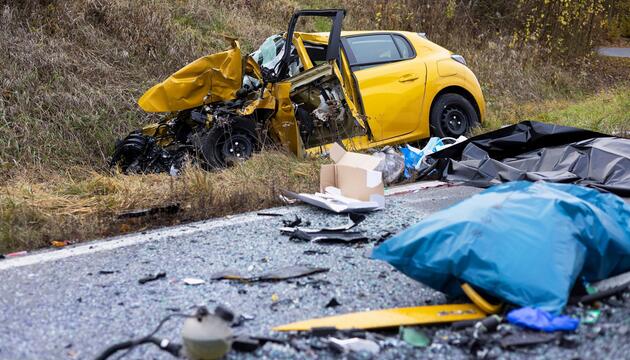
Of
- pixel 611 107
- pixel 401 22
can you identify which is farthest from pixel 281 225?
pixel 401 22

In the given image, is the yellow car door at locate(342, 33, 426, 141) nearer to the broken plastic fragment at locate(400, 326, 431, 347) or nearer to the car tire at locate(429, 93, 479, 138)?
the car tire at locate(429, 93, 479, 138)

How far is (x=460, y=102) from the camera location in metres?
9.24

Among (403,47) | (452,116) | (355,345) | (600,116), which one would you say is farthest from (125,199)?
(600,116)

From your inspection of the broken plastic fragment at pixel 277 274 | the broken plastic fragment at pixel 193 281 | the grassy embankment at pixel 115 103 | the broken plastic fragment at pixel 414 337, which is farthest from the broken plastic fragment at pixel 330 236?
the broken plastic fragment at pixel 414 337

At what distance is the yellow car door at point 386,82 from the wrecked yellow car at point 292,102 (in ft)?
0.04

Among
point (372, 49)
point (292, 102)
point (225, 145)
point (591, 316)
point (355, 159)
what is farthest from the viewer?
point (372, 49)

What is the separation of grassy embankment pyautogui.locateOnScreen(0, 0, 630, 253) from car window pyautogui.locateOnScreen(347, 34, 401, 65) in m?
1.84

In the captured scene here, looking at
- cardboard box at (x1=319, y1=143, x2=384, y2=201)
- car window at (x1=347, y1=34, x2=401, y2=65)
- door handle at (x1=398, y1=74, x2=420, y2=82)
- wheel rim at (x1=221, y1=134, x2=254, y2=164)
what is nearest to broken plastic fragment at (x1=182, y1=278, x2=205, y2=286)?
cardboard box at (x1=319, y1=143, x2=384, y2=201)

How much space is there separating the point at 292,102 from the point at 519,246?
5078mm

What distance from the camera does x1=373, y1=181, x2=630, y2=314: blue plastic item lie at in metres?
3.22

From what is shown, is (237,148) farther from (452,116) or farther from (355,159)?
(452,116)

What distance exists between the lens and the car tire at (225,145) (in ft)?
25.5

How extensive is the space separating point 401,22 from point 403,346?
1531 cm

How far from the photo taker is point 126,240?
5117 mm
